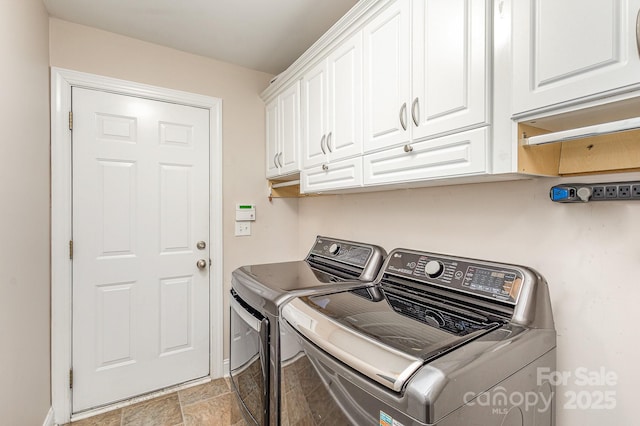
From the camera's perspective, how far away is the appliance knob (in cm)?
128

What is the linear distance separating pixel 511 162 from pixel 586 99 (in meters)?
0.22

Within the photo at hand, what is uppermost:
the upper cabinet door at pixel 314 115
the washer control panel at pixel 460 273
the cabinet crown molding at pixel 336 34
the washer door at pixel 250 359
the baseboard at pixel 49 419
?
the cabinet crown molding at pixel 336 34

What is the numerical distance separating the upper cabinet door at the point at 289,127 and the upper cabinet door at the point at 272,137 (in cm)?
7

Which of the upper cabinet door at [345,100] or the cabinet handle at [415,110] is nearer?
the cabinet handle at [415,110]

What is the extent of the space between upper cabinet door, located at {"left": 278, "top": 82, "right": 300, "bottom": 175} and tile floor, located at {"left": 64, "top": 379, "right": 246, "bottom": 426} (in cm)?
163

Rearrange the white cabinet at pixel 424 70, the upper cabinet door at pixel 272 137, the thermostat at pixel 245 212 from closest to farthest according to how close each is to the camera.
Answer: the white cabinet at pixel 424 70, the upper cabinet door at pixel 272 137, the thermostat at pixel 245 212

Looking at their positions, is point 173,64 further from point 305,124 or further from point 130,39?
point 305,124

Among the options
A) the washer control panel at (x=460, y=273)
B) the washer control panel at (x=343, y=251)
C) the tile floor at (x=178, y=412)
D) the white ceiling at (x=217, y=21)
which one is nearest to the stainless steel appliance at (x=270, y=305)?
the washer control panel at (x=343, y=251)

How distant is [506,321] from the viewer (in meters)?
0.98

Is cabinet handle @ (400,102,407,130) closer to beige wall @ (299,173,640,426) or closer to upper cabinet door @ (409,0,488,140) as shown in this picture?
upper cabinet door @ (409,0,488,140)

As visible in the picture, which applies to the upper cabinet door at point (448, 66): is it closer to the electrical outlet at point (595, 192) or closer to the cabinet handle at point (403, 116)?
the cabinet handle at point (403, 116)

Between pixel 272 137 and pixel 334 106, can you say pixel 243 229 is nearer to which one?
pixel 272 137

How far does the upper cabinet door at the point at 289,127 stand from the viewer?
82.0 inches

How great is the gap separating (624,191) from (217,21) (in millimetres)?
2150
